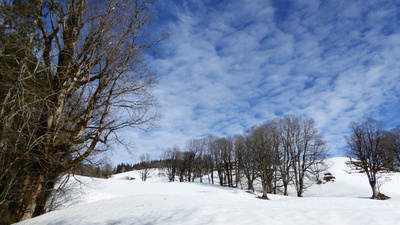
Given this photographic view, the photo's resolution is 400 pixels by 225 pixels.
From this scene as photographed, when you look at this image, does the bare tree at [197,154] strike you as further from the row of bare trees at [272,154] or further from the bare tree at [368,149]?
the bare tree at [368,149]

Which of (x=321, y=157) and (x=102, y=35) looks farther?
(x=321, y=157)

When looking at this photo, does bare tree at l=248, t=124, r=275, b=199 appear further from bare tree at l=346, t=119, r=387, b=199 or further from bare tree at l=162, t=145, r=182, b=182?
bare tree at l=162, t=145, r=182, b=182

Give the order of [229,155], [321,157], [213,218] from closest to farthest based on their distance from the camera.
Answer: [213,218] → [321,157] → [229,155]

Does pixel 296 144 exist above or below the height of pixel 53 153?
above

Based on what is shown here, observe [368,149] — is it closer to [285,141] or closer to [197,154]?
[285,141]

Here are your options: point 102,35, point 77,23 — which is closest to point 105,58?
point 102,35

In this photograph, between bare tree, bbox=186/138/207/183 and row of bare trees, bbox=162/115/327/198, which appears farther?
bare tree, bbox=186/138/207/183

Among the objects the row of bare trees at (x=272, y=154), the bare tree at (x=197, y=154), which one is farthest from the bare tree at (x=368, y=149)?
the bare tree at (x=197, y=154)

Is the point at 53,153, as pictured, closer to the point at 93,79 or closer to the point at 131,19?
the point at 93,79

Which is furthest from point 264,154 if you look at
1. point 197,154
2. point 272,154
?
point 197,154

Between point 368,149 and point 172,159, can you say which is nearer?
point 368,149

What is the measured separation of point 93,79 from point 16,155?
3.66m

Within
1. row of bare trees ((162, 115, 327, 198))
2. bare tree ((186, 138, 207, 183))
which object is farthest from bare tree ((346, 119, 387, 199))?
bare tree ((186, 138, 207, 183))

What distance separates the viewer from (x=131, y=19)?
27.5 ft
